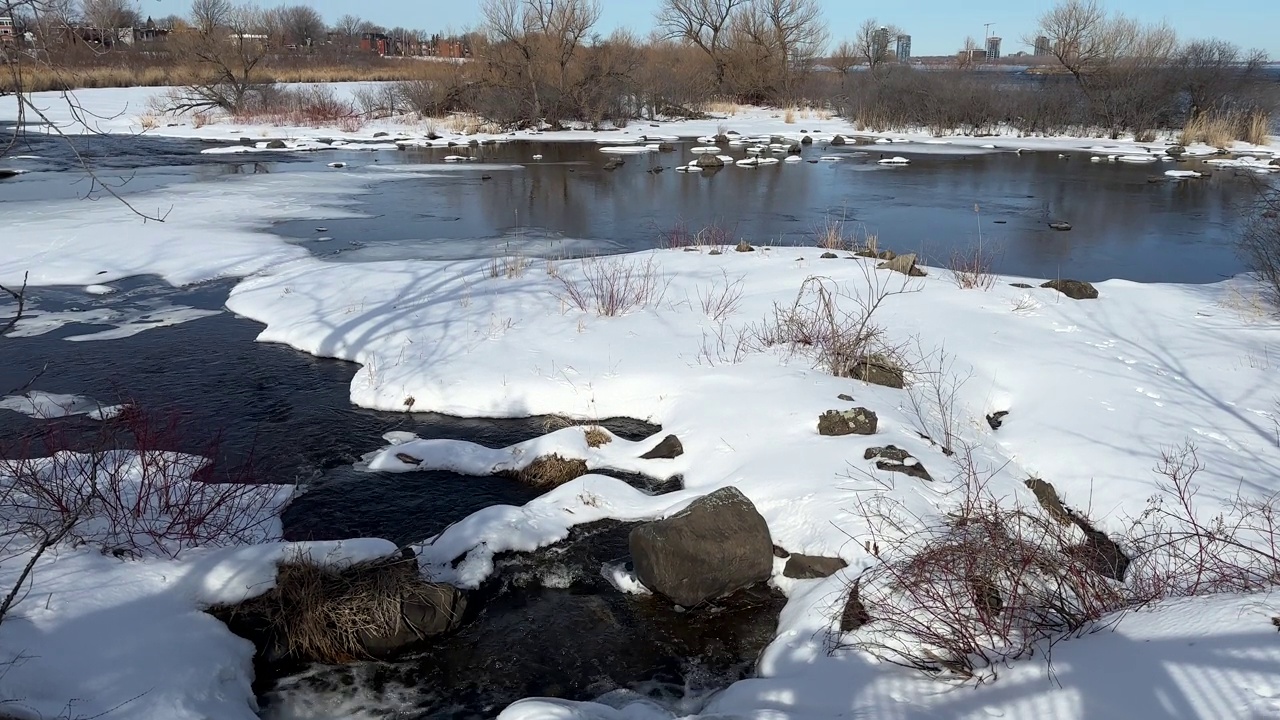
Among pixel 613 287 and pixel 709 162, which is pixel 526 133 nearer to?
pixel 709 162

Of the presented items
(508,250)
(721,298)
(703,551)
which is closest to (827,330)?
(721,298)

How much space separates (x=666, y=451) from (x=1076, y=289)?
5.98 meters

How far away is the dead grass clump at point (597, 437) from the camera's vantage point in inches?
275

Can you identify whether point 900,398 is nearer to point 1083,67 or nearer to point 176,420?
point 176,420

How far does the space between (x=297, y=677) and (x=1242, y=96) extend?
36428mm

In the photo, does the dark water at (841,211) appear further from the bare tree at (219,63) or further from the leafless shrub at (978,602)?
the bare tree at (219,63)

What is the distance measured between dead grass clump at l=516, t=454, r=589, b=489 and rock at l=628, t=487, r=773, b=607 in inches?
51.1

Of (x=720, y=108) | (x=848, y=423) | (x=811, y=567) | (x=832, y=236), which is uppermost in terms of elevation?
(x=720, y=108)

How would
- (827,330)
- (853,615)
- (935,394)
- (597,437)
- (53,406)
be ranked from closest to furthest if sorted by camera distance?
(853,615) → (597,437) → (53,406) → (935,394) → (827,330)

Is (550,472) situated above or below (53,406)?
below

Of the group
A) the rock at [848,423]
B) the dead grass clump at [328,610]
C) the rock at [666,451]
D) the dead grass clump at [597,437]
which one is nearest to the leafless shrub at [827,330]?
the rock at [848,423]

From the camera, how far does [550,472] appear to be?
654cm

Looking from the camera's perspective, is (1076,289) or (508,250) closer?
(1076,289)

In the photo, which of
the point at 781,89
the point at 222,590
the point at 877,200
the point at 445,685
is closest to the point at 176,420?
the point at 222,590
